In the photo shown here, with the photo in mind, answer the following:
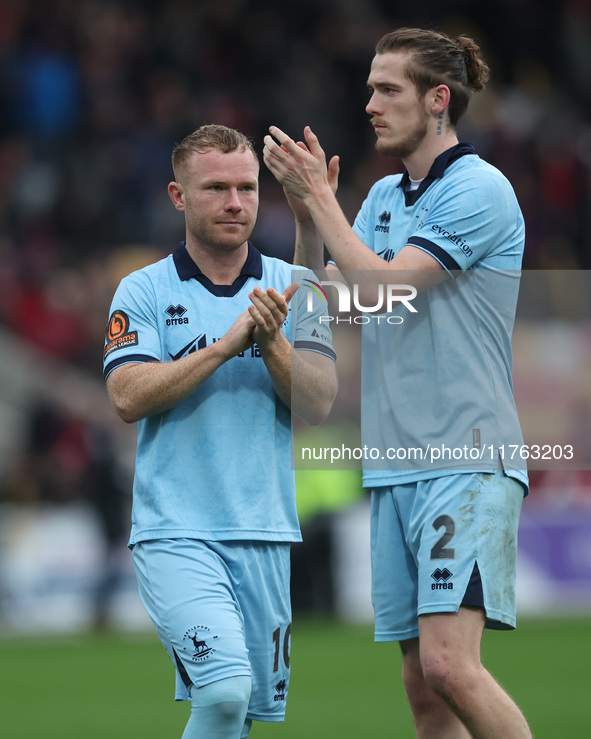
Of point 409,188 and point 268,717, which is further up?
point 409,188

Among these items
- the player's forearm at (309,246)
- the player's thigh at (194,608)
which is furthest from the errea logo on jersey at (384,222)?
the player's thigh at (194,608)

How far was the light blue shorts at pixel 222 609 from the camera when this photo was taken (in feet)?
14.0

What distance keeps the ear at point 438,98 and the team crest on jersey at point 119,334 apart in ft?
4.42

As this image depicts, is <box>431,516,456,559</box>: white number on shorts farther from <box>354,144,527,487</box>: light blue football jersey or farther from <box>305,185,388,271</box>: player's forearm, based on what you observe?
<box>305,185,388,271</box>: player's forearm

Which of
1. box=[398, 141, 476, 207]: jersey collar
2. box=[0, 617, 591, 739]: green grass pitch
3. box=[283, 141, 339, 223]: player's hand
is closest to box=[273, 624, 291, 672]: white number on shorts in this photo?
box=[283, 141, 339, 223]: player's hand

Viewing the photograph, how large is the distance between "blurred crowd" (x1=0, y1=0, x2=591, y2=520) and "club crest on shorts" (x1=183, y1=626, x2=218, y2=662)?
8.78m

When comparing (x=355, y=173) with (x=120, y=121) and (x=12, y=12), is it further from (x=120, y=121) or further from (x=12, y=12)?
(x=12, y=12)

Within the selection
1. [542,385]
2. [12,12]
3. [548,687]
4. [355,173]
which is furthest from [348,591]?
[12,12]

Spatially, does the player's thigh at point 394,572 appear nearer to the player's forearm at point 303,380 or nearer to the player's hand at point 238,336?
the player's forearm at point 303,380

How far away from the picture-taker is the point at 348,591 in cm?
1311

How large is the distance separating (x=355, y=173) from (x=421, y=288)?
11.8m

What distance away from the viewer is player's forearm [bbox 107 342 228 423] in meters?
4.37

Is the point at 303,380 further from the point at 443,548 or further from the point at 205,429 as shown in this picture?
the point at 443,548

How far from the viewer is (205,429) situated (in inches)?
179
